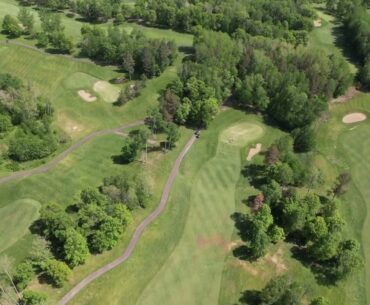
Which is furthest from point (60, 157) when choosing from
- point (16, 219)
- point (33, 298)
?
point (33, 298)

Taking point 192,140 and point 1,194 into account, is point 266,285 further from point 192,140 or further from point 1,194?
point 1,194

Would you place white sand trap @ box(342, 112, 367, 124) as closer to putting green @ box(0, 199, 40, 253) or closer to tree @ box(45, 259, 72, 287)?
tree @ box(45, 259, 72, 287)

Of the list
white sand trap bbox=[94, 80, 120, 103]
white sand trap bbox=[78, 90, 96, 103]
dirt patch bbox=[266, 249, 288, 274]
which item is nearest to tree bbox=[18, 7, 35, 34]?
white sand trap bbox=[94, 80, 120, 103]

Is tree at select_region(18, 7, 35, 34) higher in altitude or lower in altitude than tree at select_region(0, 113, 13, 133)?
higher

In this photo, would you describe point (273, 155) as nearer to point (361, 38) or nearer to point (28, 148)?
point (28, 148)

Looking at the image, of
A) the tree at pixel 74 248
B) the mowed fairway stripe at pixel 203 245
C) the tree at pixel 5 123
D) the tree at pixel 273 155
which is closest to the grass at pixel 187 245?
the mowed fairway stripe at pixel 203 245

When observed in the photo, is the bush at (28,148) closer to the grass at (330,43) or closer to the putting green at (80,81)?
the putting green at (80,81)
